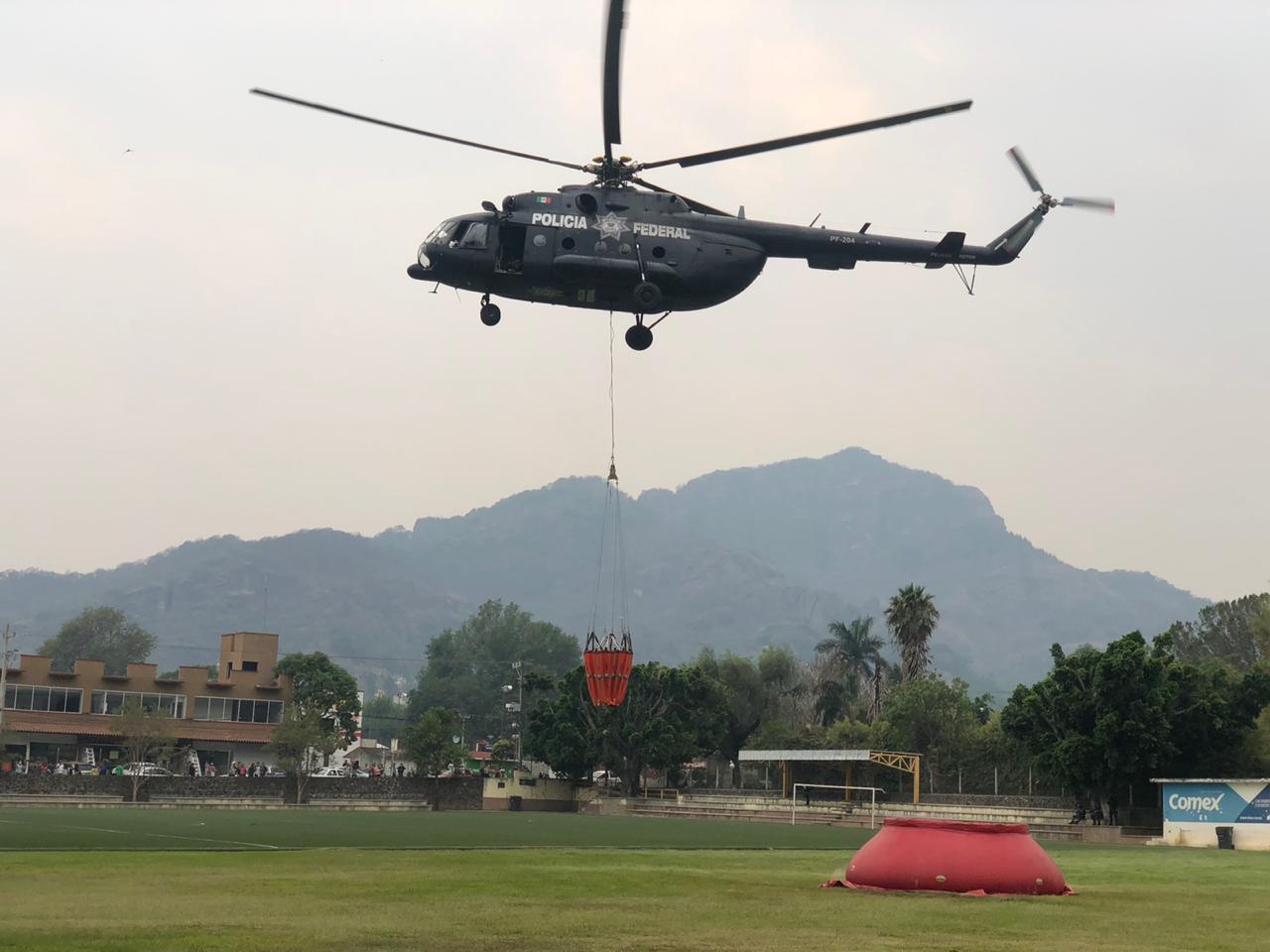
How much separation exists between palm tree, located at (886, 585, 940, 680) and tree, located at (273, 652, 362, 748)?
154ft

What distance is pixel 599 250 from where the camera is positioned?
35.9 metres

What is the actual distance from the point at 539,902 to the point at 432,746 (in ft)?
277

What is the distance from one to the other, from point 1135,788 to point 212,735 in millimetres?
75291

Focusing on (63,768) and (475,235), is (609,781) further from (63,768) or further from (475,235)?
(475,235)

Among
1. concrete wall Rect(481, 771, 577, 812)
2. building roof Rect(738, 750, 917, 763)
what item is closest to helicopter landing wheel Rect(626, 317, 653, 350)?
building roof Rect(738, 750, 917, 763)

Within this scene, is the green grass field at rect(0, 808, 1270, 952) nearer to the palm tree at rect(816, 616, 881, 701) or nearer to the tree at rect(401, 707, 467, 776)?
the tree at rect(401, 707, 467, 776)

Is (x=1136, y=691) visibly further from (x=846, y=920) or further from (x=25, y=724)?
(x=25, y=724)

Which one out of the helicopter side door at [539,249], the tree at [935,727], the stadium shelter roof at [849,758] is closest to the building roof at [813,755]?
the stadium shelter roof at [849,758]

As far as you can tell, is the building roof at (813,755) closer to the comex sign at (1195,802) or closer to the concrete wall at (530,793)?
the concrete wall at (530,793)

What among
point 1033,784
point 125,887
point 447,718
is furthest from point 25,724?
point 125,887

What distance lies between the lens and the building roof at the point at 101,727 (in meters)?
113

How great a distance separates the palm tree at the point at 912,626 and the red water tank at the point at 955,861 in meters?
92.4

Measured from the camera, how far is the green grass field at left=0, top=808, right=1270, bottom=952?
57.2 feet

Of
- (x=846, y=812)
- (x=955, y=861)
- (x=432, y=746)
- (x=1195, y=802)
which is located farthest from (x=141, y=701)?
(x=955, y=861)
